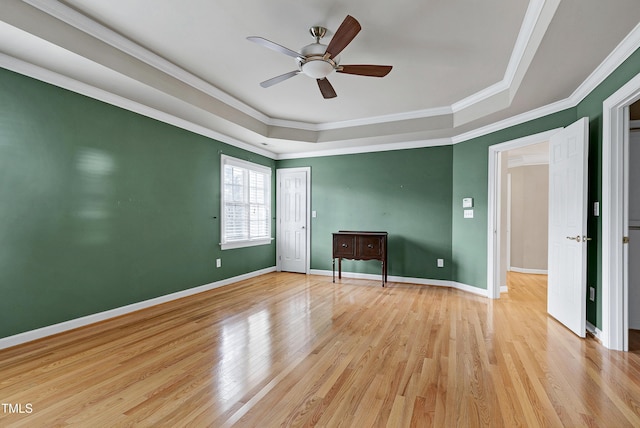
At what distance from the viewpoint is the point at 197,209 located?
4.56 metres

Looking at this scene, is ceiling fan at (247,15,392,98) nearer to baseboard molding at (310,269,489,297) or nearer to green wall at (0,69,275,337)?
green wall at (0,69,275,337)

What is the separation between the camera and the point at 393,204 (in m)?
5.46

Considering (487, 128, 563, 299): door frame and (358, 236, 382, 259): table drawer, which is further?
(358, 236, 382, 259): table drawer

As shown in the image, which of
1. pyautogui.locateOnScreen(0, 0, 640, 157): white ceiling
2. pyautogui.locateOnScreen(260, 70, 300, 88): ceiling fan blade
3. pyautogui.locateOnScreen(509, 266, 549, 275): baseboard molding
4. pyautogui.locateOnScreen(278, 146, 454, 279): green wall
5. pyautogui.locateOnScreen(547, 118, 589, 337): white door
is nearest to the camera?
pyautogui.locateOnScreen(0, 0, 640, 157): white ceiling

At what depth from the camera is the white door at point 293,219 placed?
20.2ft

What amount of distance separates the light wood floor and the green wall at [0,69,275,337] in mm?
396

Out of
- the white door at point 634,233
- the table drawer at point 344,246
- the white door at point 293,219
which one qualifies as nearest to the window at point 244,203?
the white door at point 293,219

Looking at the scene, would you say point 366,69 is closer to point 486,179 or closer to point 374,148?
point 486,179

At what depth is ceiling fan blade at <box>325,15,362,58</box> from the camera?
6.91ft

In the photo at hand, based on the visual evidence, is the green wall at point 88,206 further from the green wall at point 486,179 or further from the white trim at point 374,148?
the green wall at point 486,179

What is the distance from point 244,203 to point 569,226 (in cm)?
453

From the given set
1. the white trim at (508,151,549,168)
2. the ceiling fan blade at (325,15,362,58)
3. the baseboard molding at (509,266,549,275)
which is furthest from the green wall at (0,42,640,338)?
the baseboard molding at (509,266,549,275)

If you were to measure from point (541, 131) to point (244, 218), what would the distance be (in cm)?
450

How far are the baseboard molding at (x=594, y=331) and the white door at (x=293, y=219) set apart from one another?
423 centimetres
